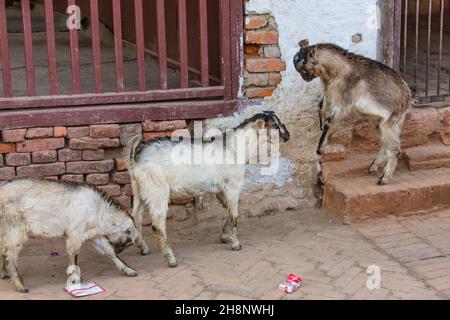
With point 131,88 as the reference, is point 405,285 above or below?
below

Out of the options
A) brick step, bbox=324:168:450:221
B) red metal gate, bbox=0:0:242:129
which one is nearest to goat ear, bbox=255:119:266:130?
red metal gate, bbox=0:0:242:129

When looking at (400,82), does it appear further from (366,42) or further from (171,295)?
(171,295)

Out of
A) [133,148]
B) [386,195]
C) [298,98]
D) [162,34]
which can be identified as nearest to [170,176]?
[133,148]

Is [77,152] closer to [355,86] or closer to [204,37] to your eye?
[204,37]

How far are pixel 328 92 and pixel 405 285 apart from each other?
2014 mm

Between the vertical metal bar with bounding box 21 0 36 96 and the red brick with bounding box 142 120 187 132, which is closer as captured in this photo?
the vertical metal bar with bounding box 21 0 36 96

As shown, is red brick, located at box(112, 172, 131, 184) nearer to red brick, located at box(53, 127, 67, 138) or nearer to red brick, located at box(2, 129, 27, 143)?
red brick, located at box(53, 127, 67, 138)

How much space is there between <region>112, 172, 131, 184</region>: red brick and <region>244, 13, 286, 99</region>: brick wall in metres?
1.31

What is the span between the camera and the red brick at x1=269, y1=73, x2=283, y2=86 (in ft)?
22.4

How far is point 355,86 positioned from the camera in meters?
6.54

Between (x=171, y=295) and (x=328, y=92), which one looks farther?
(x=328, y=92)
